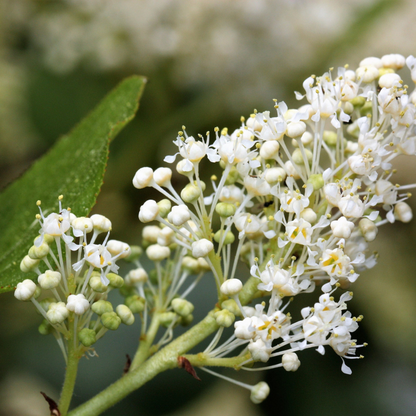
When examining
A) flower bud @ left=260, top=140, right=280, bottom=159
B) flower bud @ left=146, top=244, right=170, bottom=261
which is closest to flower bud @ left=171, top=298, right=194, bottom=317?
flower bud @ left=146, top=244, right=170, bottom=261

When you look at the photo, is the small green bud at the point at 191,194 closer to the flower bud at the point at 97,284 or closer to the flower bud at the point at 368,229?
the flower bud at the point at 97,284

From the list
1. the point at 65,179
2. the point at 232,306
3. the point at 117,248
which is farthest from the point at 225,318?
the point at 65,179

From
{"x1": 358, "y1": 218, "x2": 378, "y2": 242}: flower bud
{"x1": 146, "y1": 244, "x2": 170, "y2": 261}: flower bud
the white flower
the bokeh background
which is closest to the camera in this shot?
the white flower

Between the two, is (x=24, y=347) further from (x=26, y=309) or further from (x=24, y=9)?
(x=24, y=9)

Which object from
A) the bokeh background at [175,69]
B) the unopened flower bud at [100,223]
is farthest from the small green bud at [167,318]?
the bokeh background at [175,69]

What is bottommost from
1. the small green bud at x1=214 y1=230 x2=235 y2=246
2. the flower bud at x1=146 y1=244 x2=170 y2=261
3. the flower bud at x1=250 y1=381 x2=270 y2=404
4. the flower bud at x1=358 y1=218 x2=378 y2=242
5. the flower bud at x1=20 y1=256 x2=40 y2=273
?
the flower bud at x1=250 y1=381 x2=270 y2=404

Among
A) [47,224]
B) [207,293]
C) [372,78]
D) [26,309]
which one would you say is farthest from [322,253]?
[26,309]

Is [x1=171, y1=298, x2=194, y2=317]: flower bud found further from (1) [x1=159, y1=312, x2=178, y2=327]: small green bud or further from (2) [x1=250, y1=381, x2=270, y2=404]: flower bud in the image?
(2) [x1=250, y1=381, x2=270, y2=404]: flower bud
